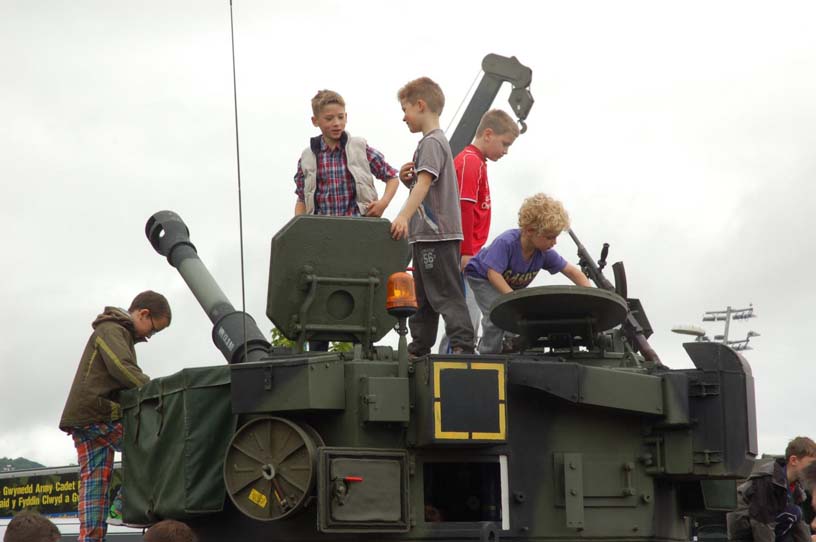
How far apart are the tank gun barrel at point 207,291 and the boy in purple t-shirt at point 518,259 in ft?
5.35

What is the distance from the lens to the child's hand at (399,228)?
9.38 metres

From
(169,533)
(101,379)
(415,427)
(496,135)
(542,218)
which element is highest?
(496,135)

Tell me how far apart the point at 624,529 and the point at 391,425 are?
5.41 ft

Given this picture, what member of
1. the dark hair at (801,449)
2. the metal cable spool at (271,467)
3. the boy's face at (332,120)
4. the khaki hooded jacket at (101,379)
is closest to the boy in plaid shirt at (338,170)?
the boy's face at (332,120)

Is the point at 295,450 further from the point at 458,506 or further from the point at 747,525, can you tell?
the point at 747,525

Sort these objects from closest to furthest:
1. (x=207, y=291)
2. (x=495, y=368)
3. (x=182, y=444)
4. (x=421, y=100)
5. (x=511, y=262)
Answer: (x=495, y=368), (x=182, y=444), (x=421, y=100), (x=511, y=262), (x=207, y=291)

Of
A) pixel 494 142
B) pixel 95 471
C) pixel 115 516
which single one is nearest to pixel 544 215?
pixel 494 142

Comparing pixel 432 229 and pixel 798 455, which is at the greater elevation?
pixel 432 229

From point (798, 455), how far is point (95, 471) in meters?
4.95

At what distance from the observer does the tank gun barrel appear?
1152 cm

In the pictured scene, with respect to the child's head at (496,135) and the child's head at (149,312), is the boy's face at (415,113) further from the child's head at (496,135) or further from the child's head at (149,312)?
the child's head at (149,312)

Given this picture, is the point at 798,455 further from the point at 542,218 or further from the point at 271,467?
the point at 271,467

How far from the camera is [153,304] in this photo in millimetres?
10594

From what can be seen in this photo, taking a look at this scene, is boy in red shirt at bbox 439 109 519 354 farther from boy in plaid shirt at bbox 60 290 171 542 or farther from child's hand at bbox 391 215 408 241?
boy in plaid shirt at bbox 60 290 171 542
